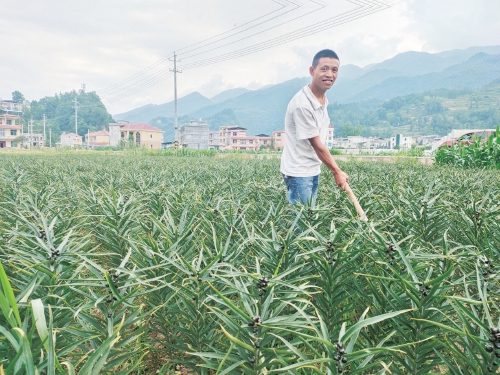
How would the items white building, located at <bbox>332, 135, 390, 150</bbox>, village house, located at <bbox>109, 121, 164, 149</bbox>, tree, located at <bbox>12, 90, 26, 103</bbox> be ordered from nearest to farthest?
village house, located at <bbox>109, 121, 164, 149</bbox> → white building, located at <bbox>332, 135, 390, 150</bbox> → tree, located at <bbox>12, 90, 26, 103</bbox>

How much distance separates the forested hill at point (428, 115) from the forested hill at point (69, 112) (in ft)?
264

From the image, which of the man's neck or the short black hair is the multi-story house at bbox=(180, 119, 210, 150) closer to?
the man's neck

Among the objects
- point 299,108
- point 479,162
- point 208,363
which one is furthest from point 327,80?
point 479,162

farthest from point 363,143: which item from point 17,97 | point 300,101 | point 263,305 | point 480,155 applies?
point 17,97

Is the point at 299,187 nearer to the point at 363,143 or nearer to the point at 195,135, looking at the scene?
the point at 195,135

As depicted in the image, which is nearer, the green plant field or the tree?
the green plant field

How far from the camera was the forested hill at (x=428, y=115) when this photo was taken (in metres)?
117

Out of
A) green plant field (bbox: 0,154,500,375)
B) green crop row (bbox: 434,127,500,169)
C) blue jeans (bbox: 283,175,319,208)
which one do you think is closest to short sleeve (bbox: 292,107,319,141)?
blue jeans (bbox: 283,175,319,208)

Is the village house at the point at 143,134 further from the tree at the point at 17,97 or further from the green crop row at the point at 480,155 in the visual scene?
the green crop row at the point at 480,155

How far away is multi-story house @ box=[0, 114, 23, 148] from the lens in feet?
218

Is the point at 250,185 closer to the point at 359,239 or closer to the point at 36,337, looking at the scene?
the point at 359,239

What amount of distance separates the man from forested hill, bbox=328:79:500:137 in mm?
121192

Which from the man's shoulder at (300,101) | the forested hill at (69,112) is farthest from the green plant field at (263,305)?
the forested hill at (69,112)

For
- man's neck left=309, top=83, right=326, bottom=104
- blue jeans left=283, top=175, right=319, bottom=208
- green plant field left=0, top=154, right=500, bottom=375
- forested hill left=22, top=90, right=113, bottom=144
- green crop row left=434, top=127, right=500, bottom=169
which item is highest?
forested hill left=22, top=90, right=113, bottom=144
